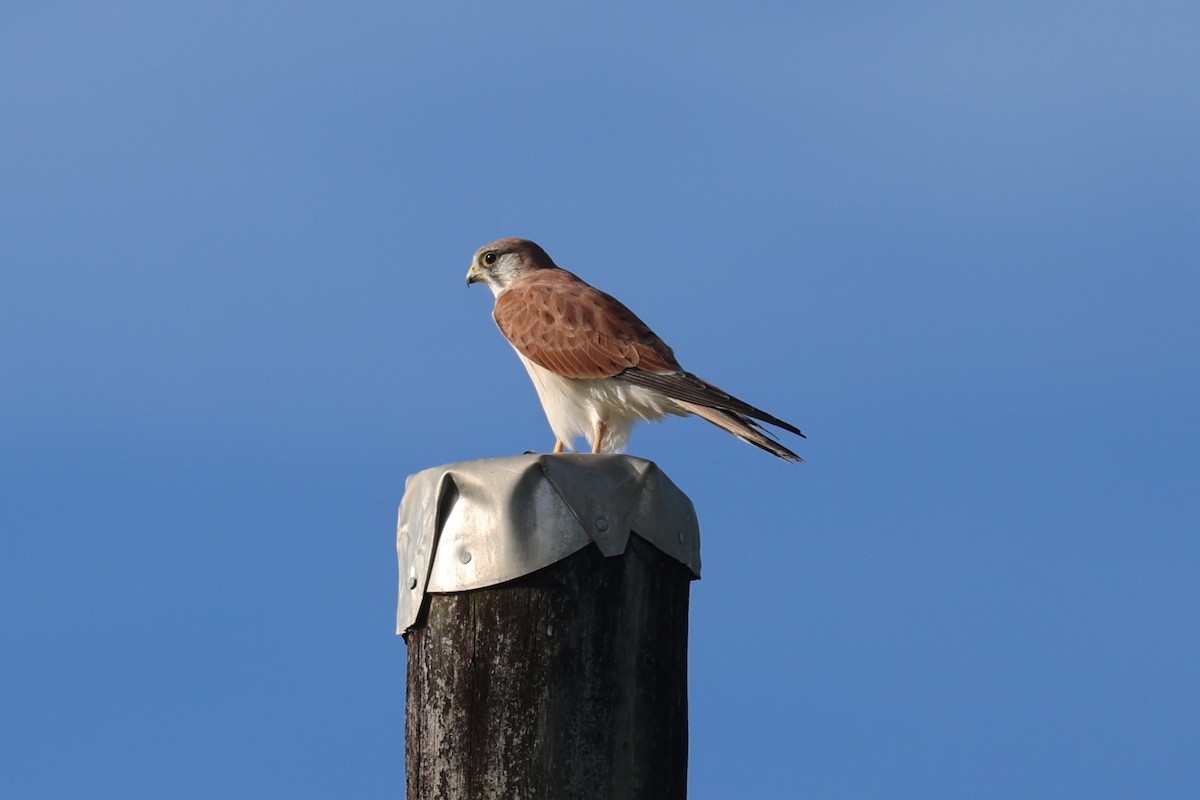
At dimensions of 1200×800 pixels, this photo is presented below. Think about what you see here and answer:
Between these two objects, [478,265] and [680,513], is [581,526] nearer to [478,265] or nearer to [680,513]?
[680,513]

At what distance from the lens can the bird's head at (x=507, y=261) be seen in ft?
23.7

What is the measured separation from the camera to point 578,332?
19.9ft

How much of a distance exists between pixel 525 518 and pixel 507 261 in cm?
445

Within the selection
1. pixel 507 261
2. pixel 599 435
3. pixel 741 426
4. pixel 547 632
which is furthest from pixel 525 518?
pixel 507 261

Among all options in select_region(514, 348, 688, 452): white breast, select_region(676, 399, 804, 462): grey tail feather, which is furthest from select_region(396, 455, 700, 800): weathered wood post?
select_region(514, 348, 688, 452): white breast

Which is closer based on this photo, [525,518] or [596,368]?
[525,518]

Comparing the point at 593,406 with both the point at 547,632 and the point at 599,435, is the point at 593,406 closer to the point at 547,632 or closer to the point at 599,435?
the point at 599,435

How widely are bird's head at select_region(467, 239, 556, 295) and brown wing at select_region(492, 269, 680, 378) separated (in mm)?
632

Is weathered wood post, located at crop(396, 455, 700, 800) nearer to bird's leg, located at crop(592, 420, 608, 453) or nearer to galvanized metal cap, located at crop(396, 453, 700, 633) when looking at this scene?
galvanized metal cap, located at crop(396, 453, 700, 633)

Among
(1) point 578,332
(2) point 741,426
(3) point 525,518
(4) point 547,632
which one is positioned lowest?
(4) point 547,632

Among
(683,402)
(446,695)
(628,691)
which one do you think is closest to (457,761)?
(446,695)

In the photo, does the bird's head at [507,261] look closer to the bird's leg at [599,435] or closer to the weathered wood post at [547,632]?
the bird's leg at [599,435]

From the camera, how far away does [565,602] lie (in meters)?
2.82

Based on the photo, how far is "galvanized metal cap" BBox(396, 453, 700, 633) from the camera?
113 inches
